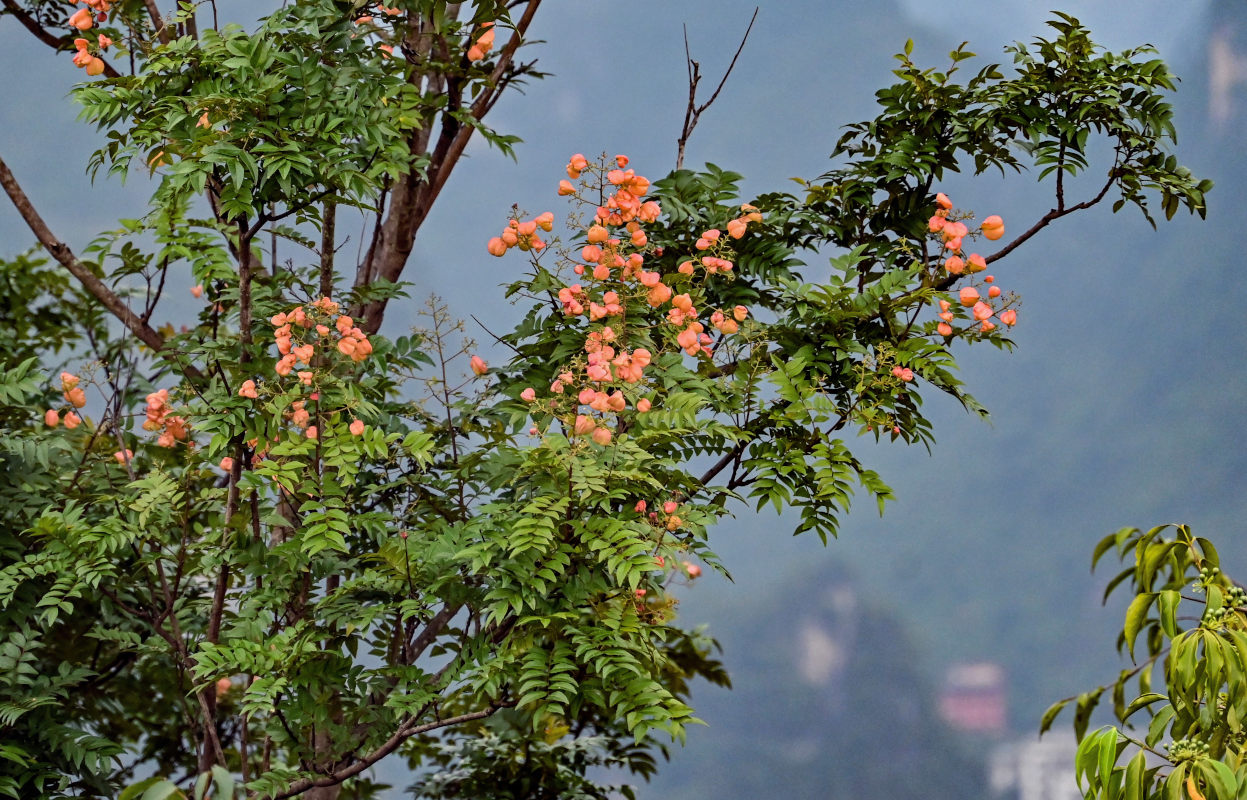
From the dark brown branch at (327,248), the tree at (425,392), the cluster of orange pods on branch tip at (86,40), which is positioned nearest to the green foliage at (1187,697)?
the tree at (425,392)

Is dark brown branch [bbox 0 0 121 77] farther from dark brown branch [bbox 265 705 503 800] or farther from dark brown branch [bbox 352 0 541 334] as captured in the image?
dark brown branch [bbox 265 705 503 800]

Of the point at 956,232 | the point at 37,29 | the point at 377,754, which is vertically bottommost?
the point at 377,754

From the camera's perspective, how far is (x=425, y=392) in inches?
97.3

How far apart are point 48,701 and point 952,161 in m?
2.33

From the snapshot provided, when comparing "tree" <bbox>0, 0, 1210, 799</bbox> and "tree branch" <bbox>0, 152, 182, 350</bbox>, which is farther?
"tree branch" <bbox>0, 152, 182, 350</bbox>

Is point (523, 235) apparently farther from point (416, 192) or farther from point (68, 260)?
point (68, 260)

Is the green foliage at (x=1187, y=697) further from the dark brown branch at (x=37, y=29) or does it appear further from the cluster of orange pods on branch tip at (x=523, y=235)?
the dark brown branch at (x=37, y=29)

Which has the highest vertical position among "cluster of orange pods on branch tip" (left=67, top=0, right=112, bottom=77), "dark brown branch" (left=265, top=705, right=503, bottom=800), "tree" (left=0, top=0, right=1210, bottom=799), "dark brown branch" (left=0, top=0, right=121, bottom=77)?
"dark brown branch" (left=0, top=0, right=121, bottom=77)

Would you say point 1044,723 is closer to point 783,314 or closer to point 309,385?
point 783,314

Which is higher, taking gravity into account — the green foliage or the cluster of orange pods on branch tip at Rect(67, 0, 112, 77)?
the cluster of orange pods on branch tip at Rect(67, 0, 112, 77)

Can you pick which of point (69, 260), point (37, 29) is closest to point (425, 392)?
point (69, 260)

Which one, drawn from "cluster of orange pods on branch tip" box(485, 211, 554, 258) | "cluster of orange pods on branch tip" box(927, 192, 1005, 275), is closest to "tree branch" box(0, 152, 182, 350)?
"cluster of orange pods on branch tip" box(485, 211, 554, 258)

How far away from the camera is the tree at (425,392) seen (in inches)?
82.4

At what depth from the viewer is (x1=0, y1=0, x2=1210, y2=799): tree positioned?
6.87 ft
